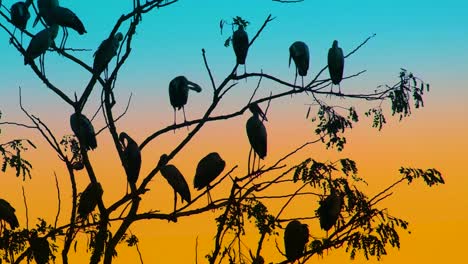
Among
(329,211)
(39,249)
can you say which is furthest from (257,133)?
(39,249)

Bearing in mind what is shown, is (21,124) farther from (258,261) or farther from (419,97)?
(419,97)

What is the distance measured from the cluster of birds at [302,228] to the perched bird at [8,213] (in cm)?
252

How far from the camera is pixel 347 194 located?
11.0 m

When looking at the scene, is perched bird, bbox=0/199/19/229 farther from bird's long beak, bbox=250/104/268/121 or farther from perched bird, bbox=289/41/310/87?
perched bird, bbox=289/41/310/87

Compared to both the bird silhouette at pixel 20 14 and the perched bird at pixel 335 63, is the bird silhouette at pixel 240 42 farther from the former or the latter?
the bird silhouette at pixel 20 14

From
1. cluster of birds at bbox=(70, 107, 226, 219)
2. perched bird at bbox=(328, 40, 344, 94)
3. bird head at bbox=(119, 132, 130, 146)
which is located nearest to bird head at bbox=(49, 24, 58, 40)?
cluster of birds at bbox=(70, 107, 226, 219)

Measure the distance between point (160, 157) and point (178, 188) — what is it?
278 millimetres

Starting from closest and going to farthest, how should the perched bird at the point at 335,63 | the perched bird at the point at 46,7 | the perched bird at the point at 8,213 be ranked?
the perched bird at the point at 335,63 → the perched bird at the point at 8,213 → the perched bird at the point at 46,7

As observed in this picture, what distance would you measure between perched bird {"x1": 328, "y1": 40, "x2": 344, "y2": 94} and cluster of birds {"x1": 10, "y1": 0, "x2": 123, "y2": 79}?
1850 mm

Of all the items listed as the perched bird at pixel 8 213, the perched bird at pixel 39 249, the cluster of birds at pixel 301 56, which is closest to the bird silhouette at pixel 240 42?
the cluster of birds at pixel 301 56

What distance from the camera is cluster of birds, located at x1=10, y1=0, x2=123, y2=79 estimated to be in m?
6.21

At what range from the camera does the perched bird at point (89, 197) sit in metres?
5.88

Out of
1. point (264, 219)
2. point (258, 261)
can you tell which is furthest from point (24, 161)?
point (258, 261)

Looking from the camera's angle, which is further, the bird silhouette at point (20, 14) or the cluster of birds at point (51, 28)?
the bird silhouette at point (20, 14)
